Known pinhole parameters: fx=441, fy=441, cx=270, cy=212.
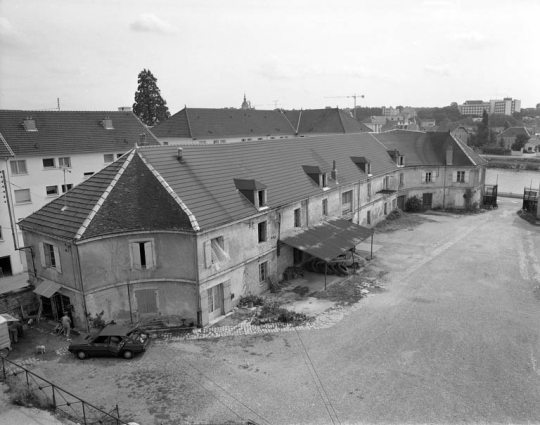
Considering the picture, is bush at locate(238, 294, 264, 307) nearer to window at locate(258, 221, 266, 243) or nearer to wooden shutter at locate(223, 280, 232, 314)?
wooden shutter at locate(223, 280, 232, 314)

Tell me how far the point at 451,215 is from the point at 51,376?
44549 millimetres

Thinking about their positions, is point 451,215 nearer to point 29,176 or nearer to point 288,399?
point 288,399

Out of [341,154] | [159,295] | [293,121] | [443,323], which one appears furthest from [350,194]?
[293,121]

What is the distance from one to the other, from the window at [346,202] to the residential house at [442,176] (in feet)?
46.5

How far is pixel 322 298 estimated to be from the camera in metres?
27.3

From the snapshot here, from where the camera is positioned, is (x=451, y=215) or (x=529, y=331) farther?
(x=451, y=215)

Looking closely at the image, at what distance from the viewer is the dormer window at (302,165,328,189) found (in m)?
35.3

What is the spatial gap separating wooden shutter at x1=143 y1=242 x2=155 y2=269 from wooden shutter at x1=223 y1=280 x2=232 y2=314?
13.9 ft

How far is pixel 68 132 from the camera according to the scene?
134 ft

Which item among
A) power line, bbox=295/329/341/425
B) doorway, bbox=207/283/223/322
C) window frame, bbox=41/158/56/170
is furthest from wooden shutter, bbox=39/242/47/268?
window frame, bbox=41/158/56/170

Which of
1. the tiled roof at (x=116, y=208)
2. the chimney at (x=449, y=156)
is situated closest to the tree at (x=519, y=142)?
the chimney at (x=449, y=156)

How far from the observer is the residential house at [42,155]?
1355 inches

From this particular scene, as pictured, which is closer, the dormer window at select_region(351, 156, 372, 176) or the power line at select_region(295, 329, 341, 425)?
the power line at select_region(295, 329, 341, 425)

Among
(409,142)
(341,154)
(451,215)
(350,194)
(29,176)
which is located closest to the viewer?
(29,176)
